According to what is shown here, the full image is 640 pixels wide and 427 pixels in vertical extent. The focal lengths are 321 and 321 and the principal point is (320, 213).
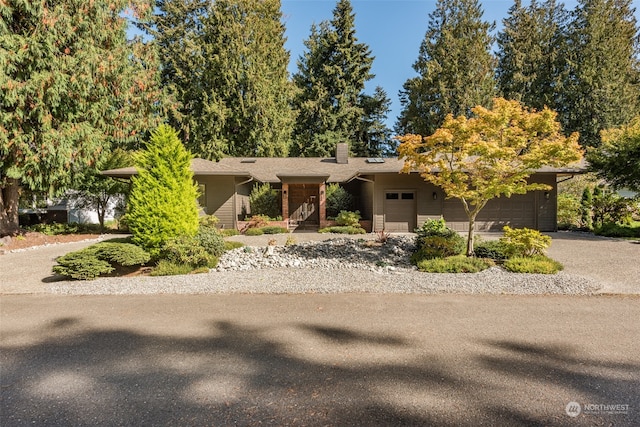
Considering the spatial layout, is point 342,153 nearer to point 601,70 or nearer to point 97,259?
point 97,259

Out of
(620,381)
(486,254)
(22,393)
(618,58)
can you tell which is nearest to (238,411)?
(22,393)

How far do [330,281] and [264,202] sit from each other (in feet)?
35.5

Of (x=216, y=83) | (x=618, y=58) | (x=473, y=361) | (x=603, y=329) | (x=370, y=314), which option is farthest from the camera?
(x=618, y=58)

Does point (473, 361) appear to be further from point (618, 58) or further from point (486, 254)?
point (618, 58)

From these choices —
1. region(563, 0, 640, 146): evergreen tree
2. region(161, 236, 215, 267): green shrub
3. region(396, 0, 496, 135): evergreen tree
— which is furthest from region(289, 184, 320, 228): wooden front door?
region(563, 0, 640, 146): evergreen tree

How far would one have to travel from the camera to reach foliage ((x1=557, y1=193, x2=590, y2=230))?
15.4m

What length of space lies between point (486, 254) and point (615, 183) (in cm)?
967

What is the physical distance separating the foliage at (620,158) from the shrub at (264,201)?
14.3m

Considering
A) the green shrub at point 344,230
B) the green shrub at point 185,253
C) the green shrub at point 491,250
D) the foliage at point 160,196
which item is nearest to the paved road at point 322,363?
the green shrub at point 185,253

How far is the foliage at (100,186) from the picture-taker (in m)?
14.8

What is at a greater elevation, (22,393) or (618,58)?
(618,58)

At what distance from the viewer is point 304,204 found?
1730 cm

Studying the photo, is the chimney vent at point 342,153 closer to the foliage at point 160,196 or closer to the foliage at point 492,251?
the foliage at point 492,251

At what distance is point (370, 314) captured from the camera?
4.67 meters
